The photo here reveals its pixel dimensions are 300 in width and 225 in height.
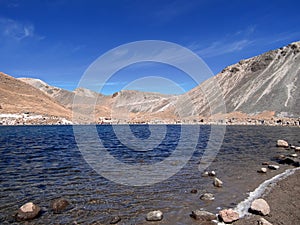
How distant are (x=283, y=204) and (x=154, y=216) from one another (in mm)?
7066

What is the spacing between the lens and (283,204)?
44.2 feet

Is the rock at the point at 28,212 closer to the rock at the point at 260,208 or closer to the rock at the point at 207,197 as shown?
the rock at the point at 207,197

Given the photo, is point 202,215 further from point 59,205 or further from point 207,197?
point 59,205

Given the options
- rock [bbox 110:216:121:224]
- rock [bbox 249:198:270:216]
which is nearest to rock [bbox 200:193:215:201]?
rock [bbox 249:198:270:216]

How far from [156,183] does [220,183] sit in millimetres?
4705

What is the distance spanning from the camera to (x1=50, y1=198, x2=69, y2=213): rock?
13584mm

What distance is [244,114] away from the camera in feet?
457

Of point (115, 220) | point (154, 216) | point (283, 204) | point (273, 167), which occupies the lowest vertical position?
point (273, 167)

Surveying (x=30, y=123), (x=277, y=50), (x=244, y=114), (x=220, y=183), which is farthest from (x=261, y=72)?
(x=220, y=183)

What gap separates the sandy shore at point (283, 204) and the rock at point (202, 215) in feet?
3.96

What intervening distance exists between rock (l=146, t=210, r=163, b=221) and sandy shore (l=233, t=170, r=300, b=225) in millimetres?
3554

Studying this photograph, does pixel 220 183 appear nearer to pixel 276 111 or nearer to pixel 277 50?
pixel 276 111

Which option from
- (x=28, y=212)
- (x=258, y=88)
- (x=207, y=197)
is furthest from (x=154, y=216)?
(x=258, y=88)

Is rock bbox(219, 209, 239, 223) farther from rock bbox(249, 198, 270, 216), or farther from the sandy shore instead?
rock bbox(249, 198, 270, 216)
